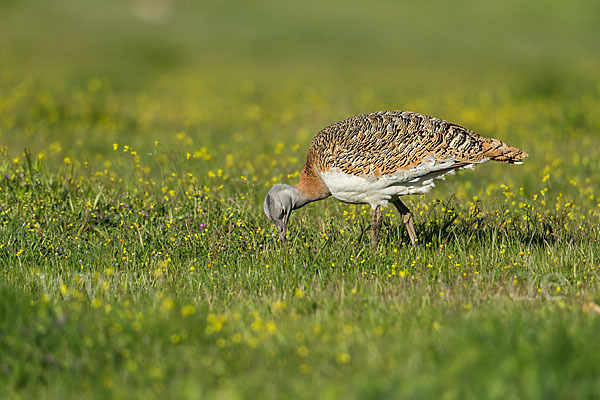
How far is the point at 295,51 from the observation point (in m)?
29.0

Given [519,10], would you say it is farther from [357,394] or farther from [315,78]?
[357,394]

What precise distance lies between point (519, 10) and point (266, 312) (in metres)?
33.6

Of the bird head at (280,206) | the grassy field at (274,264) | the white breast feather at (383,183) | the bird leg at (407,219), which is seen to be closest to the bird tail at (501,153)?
the white breast feather at (383,183)

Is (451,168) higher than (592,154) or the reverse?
higher

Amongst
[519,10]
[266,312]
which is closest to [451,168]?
[266,312]

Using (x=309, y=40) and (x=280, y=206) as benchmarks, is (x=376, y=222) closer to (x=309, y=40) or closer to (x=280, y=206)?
(x=280, y=206)

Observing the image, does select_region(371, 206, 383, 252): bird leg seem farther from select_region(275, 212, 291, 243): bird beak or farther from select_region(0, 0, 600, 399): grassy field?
select_region(275, 212, 291, 243): bird beak

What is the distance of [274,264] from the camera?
5.84 meters

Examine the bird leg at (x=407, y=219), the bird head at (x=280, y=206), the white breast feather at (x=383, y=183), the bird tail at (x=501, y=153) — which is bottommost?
the bird leg at (x=407, y=219)

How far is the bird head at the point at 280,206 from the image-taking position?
6566 millimetres

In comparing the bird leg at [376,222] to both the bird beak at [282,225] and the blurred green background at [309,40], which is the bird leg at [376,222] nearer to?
the bird beak at [282,225]

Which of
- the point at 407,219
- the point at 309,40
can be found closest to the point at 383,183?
the point at 407,219

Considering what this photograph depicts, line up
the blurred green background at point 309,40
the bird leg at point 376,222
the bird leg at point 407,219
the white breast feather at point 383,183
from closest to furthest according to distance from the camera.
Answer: the white breast feather at point 383,183 < the bird leg at point 376,222 < the bird leg at point 407,219 < the blurred green background at point 309,40

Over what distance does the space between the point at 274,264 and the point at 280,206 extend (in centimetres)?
90
